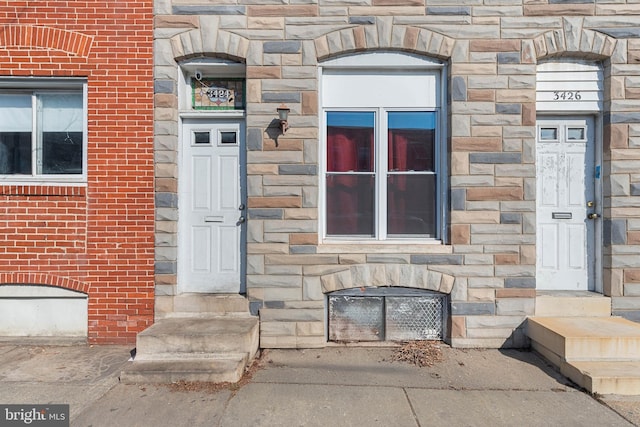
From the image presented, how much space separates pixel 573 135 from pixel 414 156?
2236mm

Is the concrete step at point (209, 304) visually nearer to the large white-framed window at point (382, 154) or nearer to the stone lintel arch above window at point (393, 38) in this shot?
the large white-framed window at point (382, 154)

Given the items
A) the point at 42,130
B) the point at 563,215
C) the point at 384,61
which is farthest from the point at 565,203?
the point at 42,130

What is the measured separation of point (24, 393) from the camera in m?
3.80

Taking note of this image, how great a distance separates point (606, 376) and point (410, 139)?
11.2 ft

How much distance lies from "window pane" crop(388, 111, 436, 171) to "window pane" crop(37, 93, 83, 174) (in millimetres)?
4276

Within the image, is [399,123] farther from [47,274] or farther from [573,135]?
[47,274]

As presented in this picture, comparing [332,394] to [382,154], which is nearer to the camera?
[332,394]

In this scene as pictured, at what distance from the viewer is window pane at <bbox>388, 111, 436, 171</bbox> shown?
5.25m

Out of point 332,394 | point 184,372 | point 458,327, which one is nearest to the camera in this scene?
point 332,394

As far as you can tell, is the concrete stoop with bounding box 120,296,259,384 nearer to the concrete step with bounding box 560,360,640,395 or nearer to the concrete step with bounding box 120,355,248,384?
the concrete step with bounding box 120,355,248,384

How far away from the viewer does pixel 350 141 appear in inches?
207

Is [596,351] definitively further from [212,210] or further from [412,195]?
[212,210]

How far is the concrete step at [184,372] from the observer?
3.98 meters

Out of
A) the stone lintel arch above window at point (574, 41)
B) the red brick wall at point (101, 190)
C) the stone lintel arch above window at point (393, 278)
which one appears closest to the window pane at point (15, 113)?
the red brick wall at point (101, 190)
